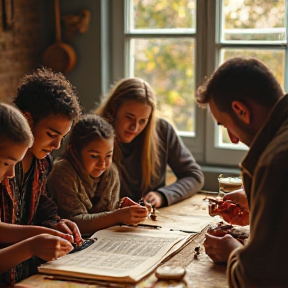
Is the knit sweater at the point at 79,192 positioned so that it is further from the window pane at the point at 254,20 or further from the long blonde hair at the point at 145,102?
the window pane at the point at 254,20

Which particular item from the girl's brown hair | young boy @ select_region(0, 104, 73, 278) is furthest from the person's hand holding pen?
the girl's brown hair

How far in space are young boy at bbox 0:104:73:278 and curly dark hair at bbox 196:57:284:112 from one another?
21.9 inches

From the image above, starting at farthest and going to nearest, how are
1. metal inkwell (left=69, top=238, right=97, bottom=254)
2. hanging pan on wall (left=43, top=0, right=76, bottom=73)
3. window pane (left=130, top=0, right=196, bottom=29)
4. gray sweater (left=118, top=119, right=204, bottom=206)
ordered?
hanging pan on wall (left=43, top=0, right=76, bottom=73)
window pane (left=130, top=0, right=196, bottom=29)
gray sweater (left=118, top=119, right=204, bottom=206)
metal inkwell (left=69, top=238, right=97, bottom=254)

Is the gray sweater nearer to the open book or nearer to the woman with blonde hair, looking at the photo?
the woman with blonde hair

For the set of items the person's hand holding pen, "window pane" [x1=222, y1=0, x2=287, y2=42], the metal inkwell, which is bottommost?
the metal inkwell

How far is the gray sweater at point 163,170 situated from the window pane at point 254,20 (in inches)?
29.0

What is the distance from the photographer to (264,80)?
160cm

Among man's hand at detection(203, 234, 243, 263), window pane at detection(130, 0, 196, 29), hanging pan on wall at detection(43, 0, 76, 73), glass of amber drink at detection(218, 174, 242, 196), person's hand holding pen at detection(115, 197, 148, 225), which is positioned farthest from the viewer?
hanging pan on wall at detection(43, 0, 76, 73)

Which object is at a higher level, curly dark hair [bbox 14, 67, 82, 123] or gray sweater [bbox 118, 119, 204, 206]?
curly dark hair [bbox 14, 67, 82, 123]

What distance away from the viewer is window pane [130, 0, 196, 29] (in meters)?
3.46

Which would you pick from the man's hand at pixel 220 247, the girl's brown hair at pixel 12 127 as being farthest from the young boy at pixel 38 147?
the man's hand at pixel 220 247

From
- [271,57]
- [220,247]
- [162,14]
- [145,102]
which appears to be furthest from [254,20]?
[220,247]

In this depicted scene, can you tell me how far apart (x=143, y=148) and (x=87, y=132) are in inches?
23.1

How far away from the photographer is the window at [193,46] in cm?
327
